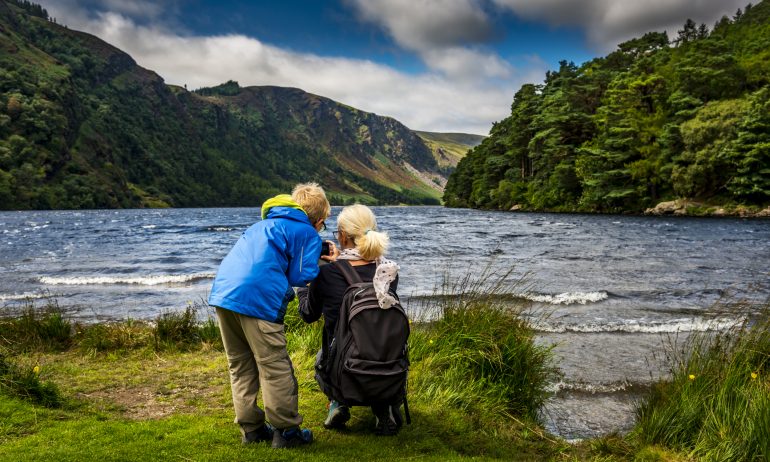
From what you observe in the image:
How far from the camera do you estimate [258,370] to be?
4238mm

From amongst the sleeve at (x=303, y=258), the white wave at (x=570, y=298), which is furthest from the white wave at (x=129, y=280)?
the sleeve at (x=303, y=258)

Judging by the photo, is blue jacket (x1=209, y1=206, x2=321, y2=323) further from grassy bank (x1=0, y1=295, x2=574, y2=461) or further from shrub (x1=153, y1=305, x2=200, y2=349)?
shrub (x1=153, y1=305, x2=200, y2=349)

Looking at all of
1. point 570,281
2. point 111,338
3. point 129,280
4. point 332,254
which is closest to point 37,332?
point 111,338

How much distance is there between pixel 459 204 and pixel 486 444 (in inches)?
4278

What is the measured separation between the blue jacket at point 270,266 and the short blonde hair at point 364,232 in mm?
351

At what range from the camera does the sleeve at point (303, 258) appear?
4012mm

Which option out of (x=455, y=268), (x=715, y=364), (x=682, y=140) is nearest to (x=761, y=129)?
(x=682, y=140)

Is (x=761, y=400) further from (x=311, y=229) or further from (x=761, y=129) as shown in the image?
(x=761, y=129)

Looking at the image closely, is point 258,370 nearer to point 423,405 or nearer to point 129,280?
point 423,405

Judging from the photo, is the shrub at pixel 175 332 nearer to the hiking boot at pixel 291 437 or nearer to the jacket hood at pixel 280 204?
the hiking boot at pixel 291 437

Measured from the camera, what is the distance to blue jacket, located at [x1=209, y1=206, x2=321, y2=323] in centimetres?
386

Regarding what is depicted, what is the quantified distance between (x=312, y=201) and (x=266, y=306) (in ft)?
3.19

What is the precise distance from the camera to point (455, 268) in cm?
Result: 1939

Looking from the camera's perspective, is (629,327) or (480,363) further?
(629,327)
